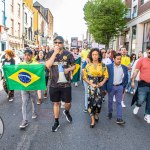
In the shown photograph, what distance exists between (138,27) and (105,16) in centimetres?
444

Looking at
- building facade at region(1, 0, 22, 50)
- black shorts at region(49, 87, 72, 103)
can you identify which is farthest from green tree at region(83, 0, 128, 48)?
black shorts at region(49, 87, 72, 103)

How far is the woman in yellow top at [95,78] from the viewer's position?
20.7ft

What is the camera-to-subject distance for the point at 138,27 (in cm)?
3056

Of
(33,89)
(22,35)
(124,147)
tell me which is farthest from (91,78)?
(22,35)

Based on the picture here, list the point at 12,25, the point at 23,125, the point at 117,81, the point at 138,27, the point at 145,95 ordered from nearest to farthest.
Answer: the point at 23,125
the point at 117,81
the point at 145,95
the point at 138,27
the point at 12,25

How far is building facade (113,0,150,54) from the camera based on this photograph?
27969 mm

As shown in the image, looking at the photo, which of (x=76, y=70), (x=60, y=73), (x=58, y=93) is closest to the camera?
(x=60, y=73)

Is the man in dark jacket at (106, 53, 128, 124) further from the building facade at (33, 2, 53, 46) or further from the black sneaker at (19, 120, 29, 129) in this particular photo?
the building facade at (33, 2, 53, 46)

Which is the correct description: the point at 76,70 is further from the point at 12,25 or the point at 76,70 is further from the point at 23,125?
the point at 12,25

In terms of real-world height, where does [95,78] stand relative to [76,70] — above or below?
above

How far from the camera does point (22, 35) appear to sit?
4597 centimetres

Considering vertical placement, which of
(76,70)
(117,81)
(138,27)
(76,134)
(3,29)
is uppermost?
(138,27)

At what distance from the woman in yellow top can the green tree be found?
1081 inches

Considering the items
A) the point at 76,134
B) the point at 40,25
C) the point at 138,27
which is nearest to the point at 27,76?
the point at 76,134
